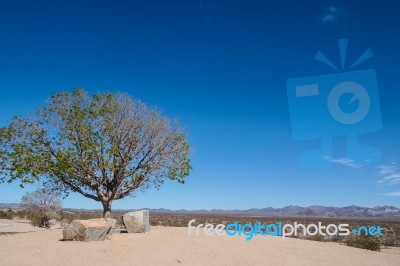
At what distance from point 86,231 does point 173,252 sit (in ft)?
14.7

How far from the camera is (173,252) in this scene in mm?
16969

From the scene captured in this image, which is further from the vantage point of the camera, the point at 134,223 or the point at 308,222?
the point at 308,222

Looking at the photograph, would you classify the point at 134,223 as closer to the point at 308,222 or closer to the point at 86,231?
the point at 86,231

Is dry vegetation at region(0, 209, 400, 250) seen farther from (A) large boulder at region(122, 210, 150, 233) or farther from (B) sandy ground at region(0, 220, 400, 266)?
(B) sandy ground at region(0, 220, 400, 266)

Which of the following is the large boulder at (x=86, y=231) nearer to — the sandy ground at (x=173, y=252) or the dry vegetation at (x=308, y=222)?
the sandy ground at (x=173, y=252)

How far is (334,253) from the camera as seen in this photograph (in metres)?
19.8

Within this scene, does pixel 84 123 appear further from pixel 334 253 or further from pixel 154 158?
pixel 334 253

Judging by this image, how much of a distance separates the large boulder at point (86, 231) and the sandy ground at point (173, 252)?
57cm

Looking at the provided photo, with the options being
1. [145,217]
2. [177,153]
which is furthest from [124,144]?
[145,217]

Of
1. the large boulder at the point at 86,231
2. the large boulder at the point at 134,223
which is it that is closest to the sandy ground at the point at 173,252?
the large boulder at the point at 86,231

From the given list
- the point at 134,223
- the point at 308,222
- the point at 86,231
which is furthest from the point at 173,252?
the point at 308,222

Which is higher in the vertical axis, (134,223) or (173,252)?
(134,223)

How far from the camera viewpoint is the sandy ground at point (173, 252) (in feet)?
49.5

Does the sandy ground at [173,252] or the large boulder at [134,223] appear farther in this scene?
the large boulder at [134,223]
